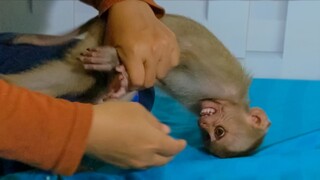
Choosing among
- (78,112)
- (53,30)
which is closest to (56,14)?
(53,30)

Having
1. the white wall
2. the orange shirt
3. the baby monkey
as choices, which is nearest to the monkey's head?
the baby monkey

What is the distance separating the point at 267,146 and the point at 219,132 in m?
0.12

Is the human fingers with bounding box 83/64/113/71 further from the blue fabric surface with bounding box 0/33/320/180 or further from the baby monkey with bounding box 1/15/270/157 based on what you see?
the blue fabric surface with bounding box 0/33/320/180

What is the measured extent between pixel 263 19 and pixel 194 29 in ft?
1.53

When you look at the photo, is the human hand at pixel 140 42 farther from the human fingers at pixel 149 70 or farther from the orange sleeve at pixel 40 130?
the orange sleeve at pixel 40 130

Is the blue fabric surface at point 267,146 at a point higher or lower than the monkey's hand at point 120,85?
lower

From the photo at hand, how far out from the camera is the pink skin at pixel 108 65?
0.85 metres

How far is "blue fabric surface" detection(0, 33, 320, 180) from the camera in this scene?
790mm

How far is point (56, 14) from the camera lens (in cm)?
151

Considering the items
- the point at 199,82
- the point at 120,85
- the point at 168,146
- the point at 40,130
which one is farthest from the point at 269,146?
the point at 40,130

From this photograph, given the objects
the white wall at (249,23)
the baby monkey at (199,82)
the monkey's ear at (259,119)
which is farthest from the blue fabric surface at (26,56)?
the white wall at (249,23)

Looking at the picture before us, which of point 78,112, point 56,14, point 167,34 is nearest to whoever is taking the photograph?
point 78,112

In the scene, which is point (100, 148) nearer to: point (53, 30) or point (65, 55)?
point (65, 55)

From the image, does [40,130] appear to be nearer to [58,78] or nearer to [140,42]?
[140,42]
